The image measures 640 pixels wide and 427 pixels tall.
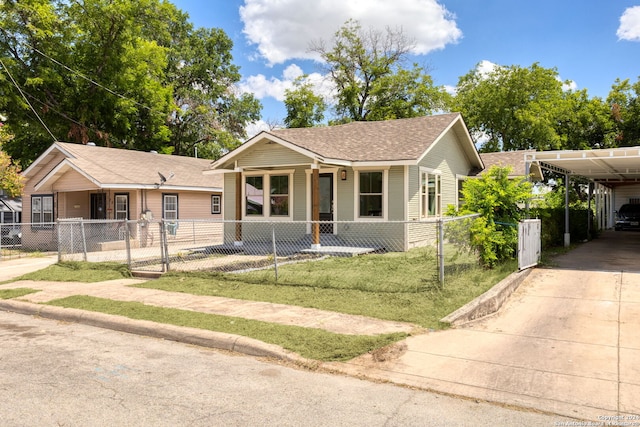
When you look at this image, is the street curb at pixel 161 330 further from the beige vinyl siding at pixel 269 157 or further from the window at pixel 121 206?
the window at pixel 121 206

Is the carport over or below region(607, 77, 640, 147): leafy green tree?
below

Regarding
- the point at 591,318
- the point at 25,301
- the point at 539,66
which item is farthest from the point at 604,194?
the point at 25,301

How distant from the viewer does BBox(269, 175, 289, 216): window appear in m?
16.8

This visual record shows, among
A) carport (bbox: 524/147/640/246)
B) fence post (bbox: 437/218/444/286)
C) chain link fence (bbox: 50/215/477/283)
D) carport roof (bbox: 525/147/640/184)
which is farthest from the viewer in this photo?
carport (bbox: 524/147/640/246)

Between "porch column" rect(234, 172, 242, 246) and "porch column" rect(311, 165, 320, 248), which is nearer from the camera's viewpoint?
"porch column" rect(311, 165, 320, 248)

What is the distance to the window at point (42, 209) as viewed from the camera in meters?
22.3

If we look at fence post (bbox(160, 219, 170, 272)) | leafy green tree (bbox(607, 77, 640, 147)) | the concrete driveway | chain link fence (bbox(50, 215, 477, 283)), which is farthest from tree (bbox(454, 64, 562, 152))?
fence post (bbox(160, 219, 170, 272))

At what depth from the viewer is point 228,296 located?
8.84 m

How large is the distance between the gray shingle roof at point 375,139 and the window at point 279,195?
1.55 meters

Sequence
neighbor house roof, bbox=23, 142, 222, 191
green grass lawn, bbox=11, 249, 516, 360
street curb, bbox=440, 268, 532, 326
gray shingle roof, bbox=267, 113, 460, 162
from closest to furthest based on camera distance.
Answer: green grass lawn, bbox=11, 249, 516, 360
street curb, bbox=440, 268, 532, 326
gray shingle roof, bbox=267, 113, 460, 162
neighbor house roof, bbox=23, 142, 222, 191

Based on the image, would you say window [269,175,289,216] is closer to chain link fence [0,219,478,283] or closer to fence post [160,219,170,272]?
chain link fence [0,219,478,283]

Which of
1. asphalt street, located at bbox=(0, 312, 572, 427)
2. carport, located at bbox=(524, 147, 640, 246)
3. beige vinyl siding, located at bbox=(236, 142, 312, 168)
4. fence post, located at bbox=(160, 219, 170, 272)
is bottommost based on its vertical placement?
asphalt street, located at bbox=(0, 312, 572, 427)

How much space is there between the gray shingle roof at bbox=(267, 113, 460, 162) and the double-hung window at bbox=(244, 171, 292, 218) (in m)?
1.62

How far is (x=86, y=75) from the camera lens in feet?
98.0
